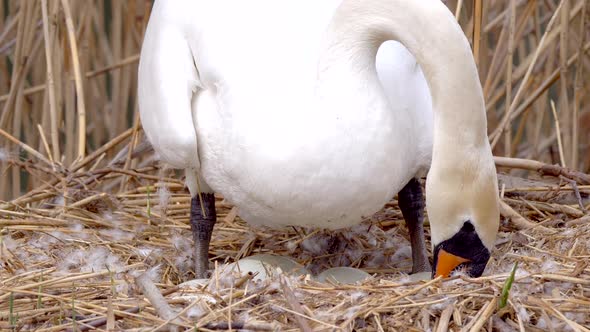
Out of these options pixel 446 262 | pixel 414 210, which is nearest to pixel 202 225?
pixel 414 210

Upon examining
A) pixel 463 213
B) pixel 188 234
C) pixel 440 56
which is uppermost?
pixel 440 56

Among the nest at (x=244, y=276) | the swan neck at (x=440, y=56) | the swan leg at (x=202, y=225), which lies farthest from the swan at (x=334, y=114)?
→ the swan leg at (x=202, y=225)

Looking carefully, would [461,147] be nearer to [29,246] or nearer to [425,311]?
[425,311]

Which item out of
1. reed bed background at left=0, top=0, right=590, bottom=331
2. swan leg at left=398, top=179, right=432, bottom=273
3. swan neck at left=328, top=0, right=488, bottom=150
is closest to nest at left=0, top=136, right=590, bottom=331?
reed bed background at left=0, top=0, right=590, bottom=331

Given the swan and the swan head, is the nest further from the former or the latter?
the swan

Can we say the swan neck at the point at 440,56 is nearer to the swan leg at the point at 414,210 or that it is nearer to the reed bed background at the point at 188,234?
the reed bed background at the point at 188,234

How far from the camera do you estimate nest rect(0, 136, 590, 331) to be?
257cm

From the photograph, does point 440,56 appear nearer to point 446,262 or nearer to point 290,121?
point 290,121

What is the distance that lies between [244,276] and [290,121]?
433 millimetres

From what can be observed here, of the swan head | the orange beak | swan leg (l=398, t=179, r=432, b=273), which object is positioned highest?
the swan head

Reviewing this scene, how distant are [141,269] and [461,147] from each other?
3.96ft

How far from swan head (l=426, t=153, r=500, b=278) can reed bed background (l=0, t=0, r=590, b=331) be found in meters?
0.13

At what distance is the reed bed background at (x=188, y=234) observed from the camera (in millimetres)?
2598

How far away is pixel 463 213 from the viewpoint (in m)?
2.81
